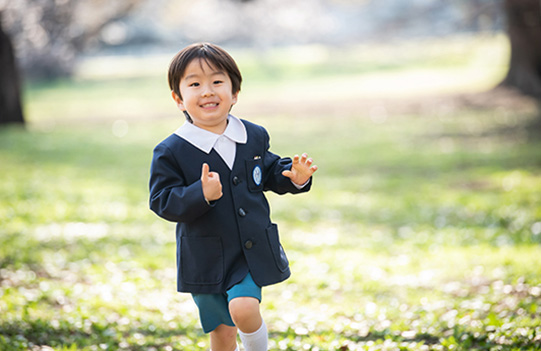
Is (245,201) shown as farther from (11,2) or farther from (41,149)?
(11,2)

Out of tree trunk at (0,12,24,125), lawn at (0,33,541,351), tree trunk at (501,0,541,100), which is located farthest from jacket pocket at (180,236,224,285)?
tree trunk at (501,0,541,100)

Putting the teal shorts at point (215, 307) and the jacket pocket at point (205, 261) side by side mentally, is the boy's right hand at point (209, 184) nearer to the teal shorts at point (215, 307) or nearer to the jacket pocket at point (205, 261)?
the jacket pocket at point (205, 261)

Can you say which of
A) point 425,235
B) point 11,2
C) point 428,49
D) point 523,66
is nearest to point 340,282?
point 425,235

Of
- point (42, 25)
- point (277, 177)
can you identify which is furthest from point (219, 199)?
point (42, 25)

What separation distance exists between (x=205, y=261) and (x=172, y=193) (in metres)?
0.37

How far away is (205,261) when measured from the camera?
304cm

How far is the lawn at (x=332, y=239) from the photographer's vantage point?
461 cm

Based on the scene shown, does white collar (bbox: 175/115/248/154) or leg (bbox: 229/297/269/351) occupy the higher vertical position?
white collar (bbox: 175/115/248/154)

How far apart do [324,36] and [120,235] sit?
4671 cm

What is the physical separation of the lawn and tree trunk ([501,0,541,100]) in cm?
154

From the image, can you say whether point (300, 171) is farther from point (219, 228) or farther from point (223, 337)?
point (223, 337)

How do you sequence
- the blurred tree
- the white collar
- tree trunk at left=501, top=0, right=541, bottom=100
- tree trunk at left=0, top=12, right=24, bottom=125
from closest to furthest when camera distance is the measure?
1. the white collar
2. tree trunk at left=0, top=12, right=24, bottom=125
3. the blurred tree
4. tree trunk at left=501, top=0, right=541, bottom=100

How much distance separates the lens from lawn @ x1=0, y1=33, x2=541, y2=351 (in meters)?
4.61

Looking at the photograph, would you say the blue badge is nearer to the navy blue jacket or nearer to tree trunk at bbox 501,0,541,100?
the navy blue jacket
